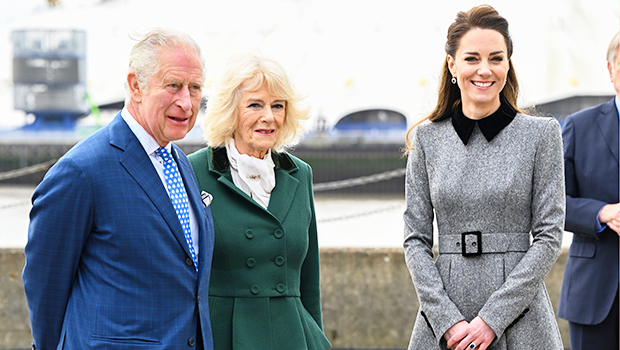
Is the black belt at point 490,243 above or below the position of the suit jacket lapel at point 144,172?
below

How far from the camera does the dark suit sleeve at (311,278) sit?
2.43m

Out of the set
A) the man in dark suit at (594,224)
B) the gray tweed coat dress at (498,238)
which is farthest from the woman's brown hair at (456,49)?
the man in dark suit at (594,224)

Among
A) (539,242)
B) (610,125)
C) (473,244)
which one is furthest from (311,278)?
(610,125)

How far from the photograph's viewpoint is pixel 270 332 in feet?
7.23

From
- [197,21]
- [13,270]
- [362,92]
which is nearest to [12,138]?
[13,270]

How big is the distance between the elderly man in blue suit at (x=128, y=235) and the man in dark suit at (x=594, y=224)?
1.52 meters

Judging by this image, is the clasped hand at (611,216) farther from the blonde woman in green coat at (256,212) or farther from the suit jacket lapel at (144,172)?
the suit jacket lapel at (144,172)

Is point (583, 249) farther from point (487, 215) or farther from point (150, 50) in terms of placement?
point (150, 50)

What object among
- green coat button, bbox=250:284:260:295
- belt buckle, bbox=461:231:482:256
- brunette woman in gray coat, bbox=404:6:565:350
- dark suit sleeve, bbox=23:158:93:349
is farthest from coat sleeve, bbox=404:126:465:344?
dark suit sleeve, bbox=23:158:93:349

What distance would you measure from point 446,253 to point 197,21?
64.2 meters

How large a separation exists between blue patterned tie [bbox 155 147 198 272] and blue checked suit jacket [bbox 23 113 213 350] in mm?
63

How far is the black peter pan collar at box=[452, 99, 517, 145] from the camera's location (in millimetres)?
2119

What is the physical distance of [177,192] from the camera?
1.91 meters

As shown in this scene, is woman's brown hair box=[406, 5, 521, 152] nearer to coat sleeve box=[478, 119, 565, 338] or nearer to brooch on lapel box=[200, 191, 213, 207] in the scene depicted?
coat sleeve box=[478, 119, 565, 338]
